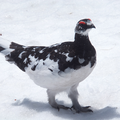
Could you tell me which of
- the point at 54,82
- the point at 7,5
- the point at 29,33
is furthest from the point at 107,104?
the point at 7,5

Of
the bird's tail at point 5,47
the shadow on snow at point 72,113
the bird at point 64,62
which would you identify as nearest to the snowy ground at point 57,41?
the shadow on snow at point 72,113

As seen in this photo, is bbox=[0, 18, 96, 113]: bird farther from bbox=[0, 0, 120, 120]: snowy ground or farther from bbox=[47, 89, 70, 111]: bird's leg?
bbox=[0, 0, 120, 120]: snowy ground

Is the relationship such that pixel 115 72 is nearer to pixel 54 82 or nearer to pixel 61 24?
pixel 54 82

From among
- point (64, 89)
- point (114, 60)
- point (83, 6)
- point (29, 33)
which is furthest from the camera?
point (83, 6)

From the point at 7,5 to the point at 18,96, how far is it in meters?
3.67

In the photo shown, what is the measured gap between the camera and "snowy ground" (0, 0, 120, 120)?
10.2ft

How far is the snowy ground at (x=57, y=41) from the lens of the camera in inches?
122

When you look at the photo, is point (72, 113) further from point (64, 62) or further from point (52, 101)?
point (64, 62)

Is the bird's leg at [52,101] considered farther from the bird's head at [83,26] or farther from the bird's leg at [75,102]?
the bird's head at [83,26]

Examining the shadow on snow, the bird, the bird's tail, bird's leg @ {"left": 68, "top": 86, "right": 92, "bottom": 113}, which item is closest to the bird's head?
the bird

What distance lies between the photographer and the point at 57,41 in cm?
493

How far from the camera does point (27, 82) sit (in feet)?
12.6

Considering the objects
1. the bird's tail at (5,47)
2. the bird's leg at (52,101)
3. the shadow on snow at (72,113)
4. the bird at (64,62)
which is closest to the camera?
the bird at (64,62)

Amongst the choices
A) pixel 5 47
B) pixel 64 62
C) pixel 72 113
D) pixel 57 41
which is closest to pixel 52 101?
pixel 72 113
